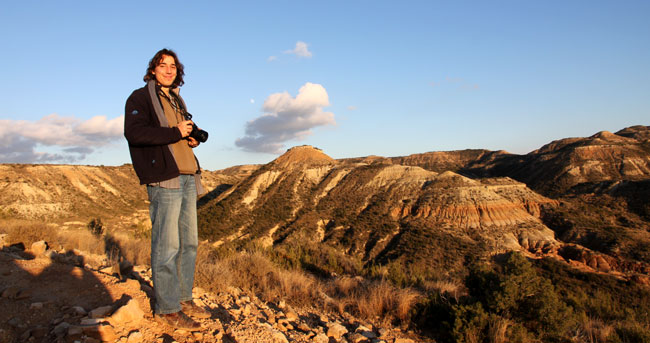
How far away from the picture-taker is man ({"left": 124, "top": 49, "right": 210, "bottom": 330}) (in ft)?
8.87

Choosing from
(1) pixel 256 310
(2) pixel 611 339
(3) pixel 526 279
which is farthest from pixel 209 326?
(2) pixel 611 339

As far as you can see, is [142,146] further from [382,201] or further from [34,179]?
[34,179]

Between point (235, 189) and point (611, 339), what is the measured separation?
42.8 meters

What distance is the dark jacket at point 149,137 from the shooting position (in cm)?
262

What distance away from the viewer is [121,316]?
2.63 meters

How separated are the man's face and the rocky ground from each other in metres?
1.80

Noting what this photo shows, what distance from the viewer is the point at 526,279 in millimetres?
4852

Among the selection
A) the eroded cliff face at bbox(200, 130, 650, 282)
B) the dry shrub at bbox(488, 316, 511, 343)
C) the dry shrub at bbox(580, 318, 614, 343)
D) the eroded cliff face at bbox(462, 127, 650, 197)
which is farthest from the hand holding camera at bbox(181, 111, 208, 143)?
the eroded cliff face at bbox(462, 127, 650, 197)

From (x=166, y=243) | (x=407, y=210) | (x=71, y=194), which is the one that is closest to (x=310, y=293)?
(x=166, y=243)

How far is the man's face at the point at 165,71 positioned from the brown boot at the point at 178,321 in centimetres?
188

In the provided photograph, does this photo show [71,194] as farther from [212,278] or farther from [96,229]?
[212,278]

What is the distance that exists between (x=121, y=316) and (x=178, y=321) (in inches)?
15.7

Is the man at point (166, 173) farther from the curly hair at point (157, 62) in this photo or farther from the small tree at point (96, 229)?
the small tree at point (96, 229)

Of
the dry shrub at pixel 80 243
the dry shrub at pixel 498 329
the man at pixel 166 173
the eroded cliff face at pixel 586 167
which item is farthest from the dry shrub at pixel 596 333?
the eroded cliff face at pixel 586 167
